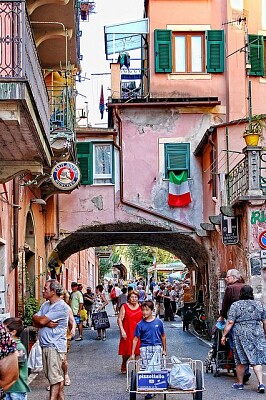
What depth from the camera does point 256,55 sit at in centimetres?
2628

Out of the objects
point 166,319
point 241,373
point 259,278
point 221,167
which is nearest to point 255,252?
point 259,278

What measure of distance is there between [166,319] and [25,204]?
1723 centimetres

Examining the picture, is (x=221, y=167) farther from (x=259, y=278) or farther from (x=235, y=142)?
(x=259, y=278)

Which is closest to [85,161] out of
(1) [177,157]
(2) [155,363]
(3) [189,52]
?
(1) [177,157]

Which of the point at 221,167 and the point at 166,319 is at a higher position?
the point at 221,167

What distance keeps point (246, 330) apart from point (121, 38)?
58.5ft

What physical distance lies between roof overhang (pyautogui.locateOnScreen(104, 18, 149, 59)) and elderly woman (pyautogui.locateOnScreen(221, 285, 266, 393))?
16.7 metres

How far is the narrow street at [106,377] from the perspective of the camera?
12.4 m

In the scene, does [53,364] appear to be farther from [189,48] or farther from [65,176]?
[189,48]

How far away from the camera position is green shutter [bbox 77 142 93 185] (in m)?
26.1

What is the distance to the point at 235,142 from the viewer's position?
2312cm

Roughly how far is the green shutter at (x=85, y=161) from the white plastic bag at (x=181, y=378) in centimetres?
1590

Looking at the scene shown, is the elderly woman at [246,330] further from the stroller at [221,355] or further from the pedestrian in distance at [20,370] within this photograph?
the pedestrian in distance at [20,370]

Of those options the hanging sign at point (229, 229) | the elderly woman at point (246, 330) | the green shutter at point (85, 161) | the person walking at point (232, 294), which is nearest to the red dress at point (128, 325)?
the person walking at point (232, 294)
